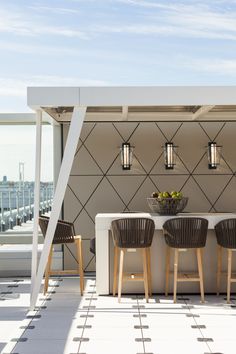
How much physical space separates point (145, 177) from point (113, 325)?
341cm

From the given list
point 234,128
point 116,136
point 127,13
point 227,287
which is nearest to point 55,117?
point 116,136

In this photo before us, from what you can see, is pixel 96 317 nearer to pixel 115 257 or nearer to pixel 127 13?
pixel 115 257

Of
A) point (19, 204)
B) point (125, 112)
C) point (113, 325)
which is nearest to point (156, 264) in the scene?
point (113, 325)

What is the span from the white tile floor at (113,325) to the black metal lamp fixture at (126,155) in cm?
212

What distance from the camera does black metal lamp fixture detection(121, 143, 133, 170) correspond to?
27.3 ft

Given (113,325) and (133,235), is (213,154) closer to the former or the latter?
(133,235)

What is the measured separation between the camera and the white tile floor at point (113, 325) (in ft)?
15.3

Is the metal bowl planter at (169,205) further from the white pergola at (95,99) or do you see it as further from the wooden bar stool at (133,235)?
the white pergola at (95,99)

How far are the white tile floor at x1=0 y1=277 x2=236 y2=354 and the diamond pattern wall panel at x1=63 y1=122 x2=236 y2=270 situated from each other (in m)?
1.77

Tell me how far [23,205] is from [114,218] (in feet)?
12.4

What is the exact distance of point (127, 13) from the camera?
1266cm

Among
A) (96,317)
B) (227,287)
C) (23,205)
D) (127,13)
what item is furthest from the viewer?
(127,13)

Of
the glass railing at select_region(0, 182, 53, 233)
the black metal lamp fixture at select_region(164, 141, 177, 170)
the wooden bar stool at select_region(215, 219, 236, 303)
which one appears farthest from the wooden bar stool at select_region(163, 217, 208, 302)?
the glass railing at select_region(0, 182, 53, 233)

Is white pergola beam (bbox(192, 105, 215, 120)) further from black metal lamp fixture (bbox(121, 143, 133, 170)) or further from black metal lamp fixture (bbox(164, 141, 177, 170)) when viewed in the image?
black metal lamp fixture (bbox(121, 143, 133, 170))
